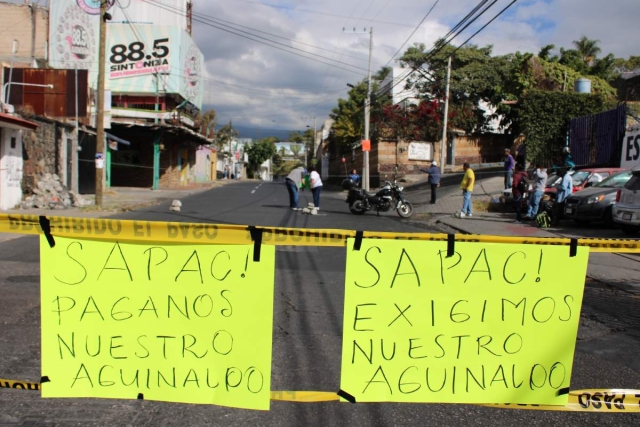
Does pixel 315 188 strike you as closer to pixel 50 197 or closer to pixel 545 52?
pixel 50 197

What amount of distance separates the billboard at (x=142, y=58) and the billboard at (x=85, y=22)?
775 millimetres

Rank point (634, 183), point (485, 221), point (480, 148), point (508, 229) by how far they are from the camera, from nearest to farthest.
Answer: point (634, 183), point (508, 229), point (485, 221), point (480, 148)

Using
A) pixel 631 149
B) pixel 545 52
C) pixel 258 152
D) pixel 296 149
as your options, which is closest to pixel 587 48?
pixel 545 52

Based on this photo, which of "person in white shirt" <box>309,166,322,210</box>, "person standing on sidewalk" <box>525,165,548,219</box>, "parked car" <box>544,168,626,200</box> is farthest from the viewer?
"person in white shirt" <box>309,166,322,210</box>

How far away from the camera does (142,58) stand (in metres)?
35.4

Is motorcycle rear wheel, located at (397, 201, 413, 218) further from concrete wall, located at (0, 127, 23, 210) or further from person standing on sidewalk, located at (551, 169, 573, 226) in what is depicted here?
concrete wall, located at (0, 127, 23, 210)

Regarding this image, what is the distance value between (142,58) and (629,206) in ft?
105

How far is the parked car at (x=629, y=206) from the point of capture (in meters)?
10.7

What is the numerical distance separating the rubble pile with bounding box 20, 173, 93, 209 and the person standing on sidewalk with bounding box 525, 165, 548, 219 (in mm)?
14591

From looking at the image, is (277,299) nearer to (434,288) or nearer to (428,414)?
(428,414)

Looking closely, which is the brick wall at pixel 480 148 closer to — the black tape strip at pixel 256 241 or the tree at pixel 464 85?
the tree at pixel 464 85

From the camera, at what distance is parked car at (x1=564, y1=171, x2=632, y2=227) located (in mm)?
12758

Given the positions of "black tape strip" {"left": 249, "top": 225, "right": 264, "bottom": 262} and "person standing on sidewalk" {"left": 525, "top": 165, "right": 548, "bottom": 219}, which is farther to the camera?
"person standing on sidewalk" {"left": 525, "top": 165, "right": 548, "bottom": 219}

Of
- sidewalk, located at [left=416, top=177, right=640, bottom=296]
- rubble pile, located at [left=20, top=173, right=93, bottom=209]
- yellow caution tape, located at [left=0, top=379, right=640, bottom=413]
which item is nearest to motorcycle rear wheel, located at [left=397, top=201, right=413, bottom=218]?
sidewalk, located at [left=416, top=177, right=640, bottom=296]
